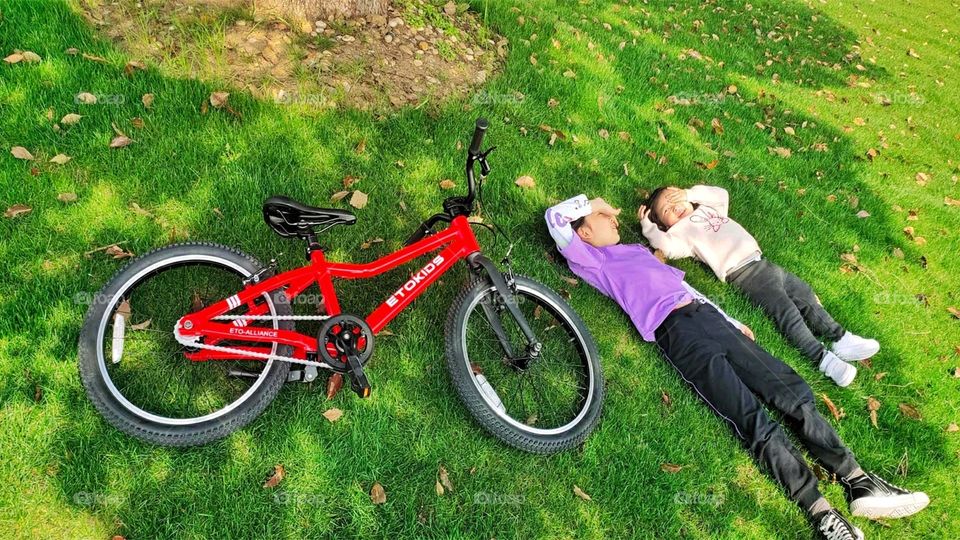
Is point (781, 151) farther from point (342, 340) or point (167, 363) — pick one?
point (167, 363)

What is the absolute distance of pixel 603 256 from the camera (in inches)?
174

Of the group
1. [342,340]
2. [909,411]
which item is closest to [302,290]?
[342,340]

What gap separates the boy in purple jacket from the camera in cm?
358

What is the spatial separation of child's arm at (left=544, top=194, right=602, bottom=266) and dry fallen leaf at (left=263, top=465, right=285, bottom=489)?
2432 millimetres

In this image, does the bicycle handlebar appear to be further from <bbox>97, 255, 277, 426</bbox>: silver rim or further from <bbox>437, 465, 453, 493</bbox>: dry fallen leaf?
<bbox>437, 465, 453, 493</bbox>: dry fallen leaf

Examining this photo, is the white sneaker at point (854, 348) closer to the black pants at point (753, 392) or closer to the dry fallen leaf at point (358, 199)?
the black pants at point (753, 392)

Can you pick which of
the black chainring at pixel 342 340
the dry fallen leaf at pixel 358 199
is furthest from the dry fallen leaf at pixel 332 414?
the dry fallen leaf at pixel 358 199

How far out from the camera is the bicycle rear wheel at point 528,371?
3.24 m

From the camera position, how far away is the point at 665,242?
4809 millimetres

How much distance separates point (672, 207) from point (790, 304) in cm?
126

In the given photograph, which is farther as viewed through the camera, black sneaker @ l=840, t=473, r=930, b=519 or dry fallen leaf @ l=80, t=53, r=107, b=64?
dry fallen leaf @ l=80, t=53, r=107, b=64

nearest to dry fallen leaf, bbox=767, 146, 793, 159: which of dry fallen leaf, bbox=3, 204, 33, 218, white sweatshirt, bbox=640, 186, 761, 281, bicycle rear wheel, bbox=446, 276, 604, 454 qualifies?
white sweatshirt, bbox=640, 186, 761, 281

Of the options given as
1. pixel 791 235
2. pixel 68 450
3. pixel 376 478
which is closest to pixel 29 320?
pixel 68 450

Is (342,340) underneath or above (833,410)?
above
